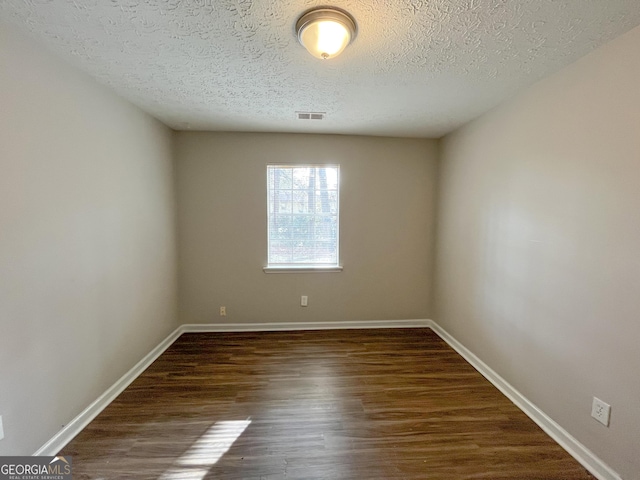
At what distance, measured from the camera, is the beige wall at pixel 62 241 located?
1.36 metres

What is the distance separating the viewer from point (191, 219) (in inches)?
125

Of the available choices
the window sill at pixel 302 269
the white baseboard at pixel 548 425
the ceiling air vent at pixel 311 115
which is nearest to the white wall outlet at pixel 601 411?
the white baseboard at pixel 548 425

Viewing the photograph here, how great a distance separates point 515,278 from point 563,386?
0.75 meters

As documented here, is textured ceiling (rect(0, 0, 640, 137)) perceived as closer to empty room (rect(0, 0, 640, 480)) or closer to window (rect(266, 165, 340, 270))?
empty room (rect(0, 0, 640, 480))

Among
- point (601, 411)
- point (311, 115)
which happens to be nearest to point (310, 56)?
point (311, 115)

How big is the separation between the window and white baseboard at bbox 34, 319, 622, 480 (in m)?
0.78

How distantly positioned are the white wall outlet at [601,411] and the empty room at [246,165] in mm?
12

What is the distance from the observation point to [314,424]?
1.83 metres

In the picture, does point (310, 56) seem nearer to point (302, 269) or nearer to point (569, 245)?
point (569, 245)

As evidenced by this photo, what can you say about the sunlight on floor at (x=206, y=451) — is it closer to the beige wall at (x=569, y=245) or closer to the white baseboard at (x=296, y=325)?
the white baseboard at (x=296, y=325)

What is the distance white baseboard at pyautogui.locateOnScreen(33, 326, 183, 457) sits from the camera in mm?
1583

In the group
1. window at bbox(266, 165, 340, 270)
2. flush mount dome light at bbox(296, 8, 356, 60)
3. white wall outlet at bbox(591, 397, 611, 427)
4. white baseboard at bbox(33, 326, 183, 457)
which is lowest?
white baseboard at bbox(33, 326, 183, 457)

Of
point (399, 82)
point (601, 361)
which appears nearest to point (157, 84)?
point (399, 82)

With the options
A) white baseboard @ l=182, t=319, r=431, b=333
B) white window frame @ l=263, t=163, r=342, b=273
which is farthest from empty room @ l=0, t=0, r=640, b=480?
white window frame @ l=263, t=163, r=342, b=273
